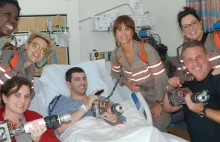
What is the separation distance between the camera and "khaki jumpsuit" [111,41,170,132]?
2.91 metres

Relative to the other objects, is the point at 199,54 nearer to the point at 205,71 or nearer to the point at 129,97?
the point at 205,71

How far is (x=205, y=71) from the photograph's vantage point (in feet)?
7.20

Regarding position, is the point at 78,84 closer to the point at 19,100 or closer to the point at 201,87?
the point at 19,100

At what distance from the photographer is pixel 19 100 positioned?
2191mm

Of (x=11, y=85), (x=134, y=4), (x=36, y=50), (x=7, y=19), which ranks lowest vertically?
(x=11, y=85)

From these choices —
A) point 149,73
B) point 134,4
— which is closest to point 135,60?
point 149,73

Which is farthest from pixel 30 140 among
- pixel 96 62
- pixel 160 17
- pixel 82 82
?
pixel 160 17

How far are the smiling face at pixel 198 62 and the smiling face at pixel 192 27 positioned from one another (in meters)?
0.53

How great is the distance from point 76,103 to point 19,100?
32.5 inches

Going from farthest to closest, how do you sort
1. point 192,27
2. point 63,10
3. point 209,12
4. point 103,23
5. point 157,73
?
point 103,23, point 209,12, point 63,10, point 157,73, point 192,27

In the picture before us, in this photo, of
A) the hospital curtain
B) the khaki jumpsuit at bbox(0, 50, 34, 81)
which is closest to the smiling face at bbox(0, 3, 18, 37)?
the khaki jumpsuit at bbox(0, 50, 34, 81)

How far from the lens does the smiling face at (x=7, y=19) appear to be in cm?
234

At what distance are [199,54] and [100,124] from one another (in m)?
1.02

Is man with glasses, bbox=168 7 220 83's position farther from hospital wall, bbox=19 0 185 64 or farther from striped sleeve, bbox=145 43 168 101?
hospital wall, bbox=19 0 185 64
